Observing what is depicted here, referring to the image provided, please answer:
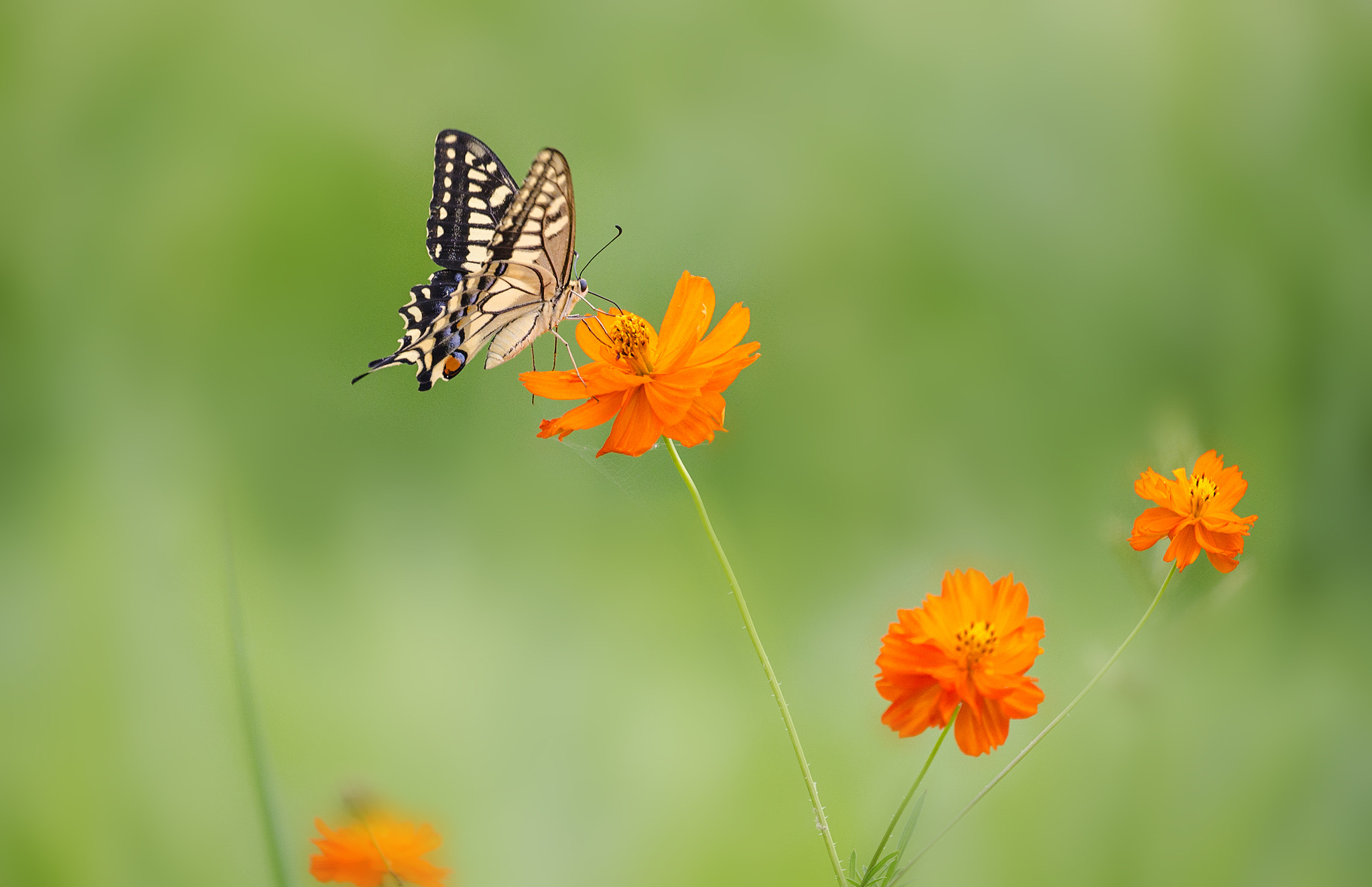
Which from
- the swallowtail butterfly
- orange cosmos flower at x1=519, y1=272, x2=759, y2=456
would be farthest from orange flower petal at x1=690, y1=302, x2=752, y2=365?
the swallowtail butterfly

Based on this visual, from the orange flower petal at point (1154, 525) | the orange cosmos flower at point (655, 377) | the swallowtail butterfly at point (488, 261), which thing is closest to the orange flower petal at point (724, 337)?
the orange cosmos flower at point (655, 377)

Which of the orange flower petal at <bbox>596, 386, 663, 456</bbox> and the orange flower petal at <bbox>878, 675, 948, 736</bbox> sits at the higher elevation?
the orange flower petal at <bbox>596, 386, 663, 456</bbox>

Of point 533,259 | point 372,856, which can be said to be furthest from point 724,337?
point 372,856

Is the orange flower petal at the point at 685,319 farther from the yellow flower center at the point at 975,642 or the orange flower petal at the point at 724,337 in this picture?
the yellow flower center at the point at 975,642

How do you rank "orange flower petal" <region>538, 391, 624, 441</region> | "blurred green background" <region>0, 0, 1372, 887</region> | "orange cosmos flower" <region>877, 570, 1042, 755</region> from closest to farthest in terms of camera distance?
1. "orange cosmos flower" <region>877, 570, 1042, 755</region>
2. "orange flower petal" <region>538, 391, 624, 441</region>
3. "blurred green background" <region>0, 0, 1372, 887</region>

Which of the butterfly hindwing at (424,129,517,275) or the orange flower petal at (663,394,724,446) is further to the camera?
the butterfly hindwing at (424,129,517,275)

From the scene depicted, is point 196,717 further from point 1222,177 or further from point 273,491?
point 1222,177

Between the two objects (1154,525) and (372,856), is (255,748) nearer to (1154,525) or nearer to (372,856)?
(372,856)

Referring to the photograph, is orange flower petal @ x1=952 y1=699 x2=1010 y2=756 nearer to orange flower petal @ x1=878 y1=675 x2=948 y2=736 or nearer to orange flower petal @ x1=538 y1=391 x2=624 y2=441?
orange flower petal @ x1=878 y1=675 x2=948 y2=736
